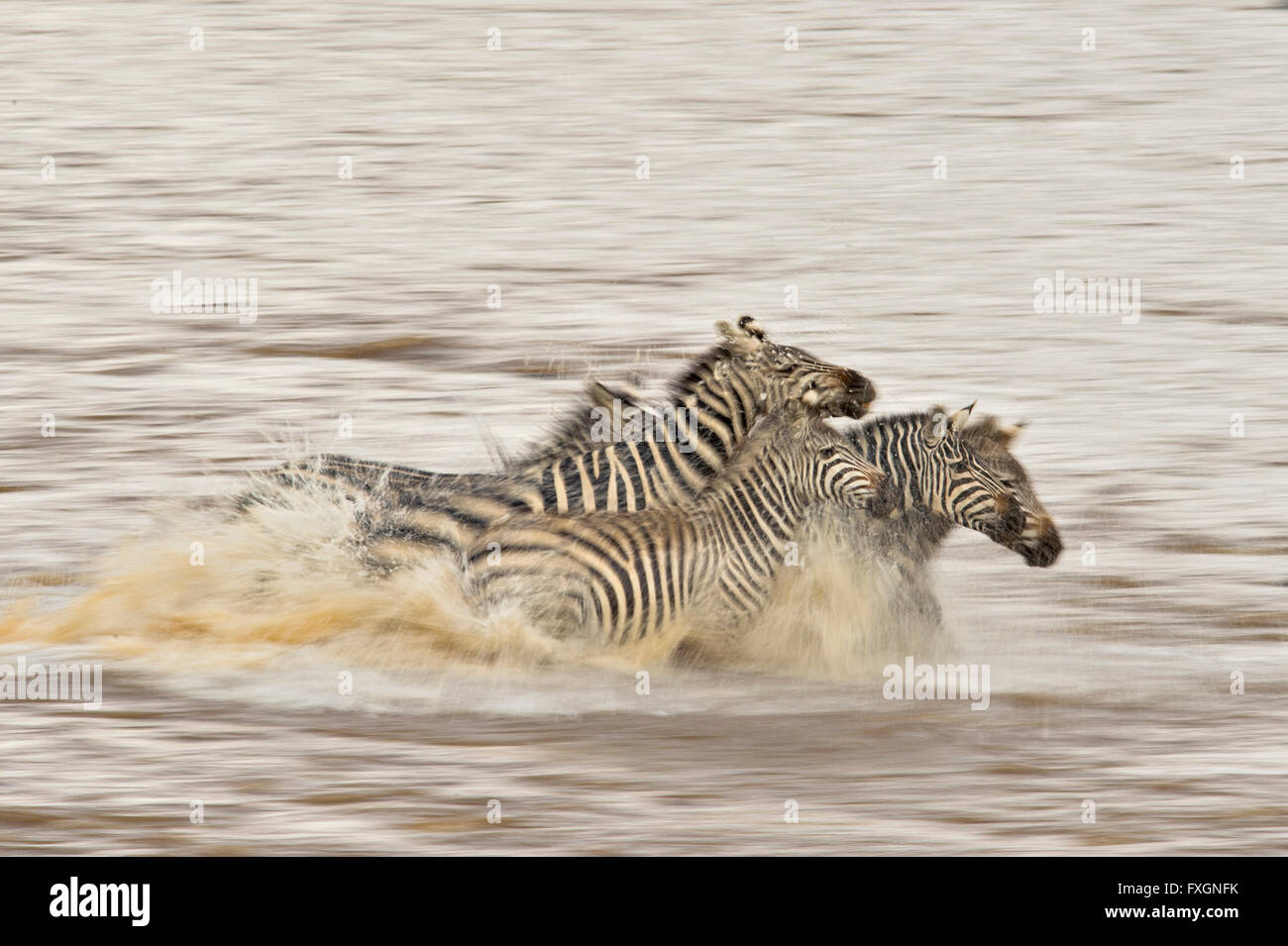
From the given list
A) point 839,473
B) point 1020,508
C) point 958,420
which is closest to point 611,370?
point 958,420

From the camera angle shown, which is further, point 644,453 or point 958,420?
point 644,453

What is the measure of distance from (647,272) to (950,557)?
5.34m

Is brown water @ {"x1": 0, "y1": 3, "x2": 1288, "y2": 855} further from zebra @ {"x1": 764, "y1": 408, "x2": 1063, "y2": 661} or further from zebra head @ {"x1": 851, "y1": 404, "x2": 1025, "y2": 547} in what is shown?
zebra head @ {"x1": 851, "y1": 404, "x2": 1025, "y2": 547}

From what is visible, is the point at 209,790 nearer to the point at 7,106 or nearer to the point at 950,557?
the point at 950,557

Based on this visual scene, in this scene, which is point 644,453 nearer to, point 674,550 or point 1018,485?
point 674,550

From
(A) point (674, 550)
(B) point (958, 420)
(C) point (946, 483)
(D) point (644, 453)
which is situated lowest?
(A) point (674, 550)

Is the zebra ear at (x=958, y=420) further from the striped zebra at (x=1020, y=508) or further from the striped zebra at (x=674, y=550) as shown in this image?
the striped zebra at (x=674, y=550)

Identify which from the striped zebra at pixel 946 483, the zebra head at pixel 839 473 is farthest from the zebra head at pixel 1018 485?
the zebra head at pixel 839 473

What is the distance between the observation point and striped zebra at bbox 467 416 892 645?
9234 millimetres

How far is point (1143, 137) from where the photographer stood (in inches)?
746

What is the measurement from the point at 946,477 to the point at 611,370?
4385 mm

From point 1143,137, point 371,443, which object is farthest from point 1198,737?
point 1143,137

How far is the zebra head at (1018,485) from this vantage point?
9.48 meters

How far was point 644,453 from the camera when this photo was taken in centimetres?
970
